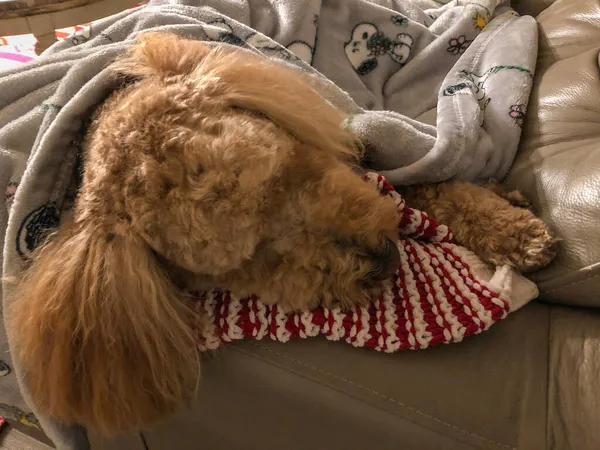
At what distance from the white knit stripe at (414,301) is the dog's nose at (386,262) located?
0.03 m

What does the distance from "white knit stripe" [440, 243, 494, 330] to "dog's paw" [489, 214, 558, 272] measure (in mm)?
70

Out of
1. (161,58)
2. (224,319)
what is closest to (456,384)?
(224,319)

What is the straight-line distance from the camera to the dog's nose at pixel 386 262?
704mm

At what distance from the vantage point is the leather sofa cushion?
733 millimetres

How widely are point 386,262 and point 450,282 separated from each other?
0.10 m

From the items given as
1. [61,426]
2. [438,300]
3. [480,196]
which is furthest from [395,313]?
[61,426]

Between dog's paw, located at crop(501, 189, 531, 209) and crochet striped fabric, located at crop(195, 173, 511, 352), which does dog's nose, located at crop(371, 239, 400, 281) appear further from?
dog's paw, located at crop(501, 189, 531, 209)

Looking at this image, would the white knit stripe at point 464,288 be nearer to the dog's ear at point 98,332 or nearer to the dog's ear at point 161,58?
the dog's ear at point 98,332

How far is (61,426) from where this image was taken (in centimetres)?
80

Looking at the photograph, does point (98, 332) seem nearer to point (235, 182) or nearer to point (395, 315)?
point (235, 182)

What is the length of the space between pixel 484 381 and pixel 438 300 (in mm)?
120

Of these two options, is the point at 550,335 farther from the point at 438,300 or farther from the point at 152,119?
the point at 152,119

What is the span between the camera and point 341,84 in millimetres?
1135

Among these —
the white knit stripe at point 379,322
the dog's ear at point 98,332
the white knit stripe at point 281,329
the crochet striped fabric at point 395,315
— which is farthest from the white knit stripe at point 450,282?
the dog's ear at point 98,332
